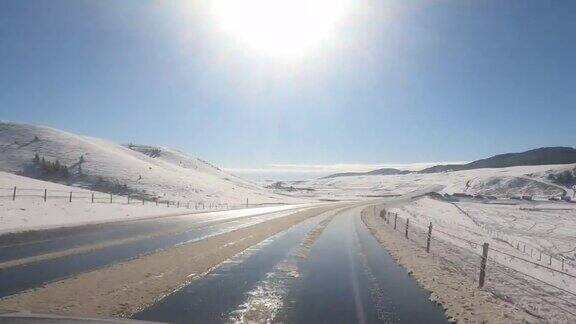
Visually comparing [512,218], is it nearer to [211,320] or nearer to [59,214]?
[59,214]

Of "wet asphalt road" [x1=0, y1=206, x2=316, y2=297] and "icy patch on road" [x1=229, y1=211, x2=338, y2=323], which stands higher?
"icy patch on road" [x1=229, y1=211, x2=338, y2=323]

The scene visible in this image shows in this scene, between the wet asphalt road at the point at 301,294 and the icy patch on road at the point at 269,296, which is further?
the wet asphalt road at the point at 301,294

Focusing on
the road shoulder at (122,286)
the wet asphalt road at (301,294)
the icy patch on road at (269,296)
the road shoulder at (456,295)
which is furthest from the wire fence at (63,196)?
the road shoulder at (456,295)

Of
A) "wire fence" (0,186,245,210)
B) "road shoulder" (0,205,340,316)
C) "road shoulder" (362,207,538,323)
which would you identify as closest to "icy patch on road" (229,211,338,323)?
"road shoulder" (0,205,340,316)

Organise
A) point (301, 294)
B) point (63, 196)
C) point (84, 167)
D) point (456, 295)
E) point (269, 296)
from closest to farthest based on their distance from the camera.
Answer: point (269, 296), point (301, 294), point (456, 295), point (63, 196), point (84, 167)

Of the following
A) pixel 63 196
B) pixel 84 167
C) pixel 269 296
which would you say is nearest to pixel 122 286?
pixel 269 296

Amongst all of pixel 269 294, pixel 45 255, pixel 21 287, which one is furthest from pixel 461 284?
pixel 45 255

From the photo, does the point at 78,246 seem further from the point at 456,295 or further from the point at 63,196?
the point at 63,196

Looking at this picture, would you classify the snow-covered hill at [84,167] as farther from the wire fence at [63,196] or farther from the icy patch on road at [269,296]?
the icy patch on road at [269,296]

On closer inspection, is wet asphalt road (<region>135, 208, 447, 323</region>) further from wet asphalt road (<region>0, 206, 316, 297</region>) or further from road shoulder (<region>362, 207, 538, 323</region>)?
wet asphalt road (<region>0, 206, 316, 297</region>)

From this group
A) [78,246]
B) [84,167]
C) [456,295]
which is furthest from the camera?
[84,167]

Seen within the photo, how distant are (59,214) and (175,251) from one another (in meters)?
17.6

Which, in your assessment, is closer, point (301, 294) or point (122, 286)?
point (122, 286)

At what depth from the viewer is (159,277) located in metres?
12.3
